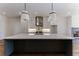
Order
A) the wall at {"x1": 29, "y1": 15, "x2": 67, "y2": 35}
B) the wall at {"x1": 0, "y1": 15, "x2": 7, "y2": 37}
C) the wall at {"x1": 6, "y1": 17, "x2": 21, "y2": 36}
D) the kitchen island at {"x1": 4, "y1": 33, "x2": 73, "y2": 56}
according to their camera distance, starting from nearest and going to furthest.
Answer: the kitchen island at {"x1": 4, "y1": 33, "x2": 73, "y2": 56}
the wall at {"x1": 0, "y1": 15, "x2": 7, "y2": 37}
the wall at {"x1": 29, "y1": 15, "x2": 67, "y2": 35}
the wall at {"x1": 6, "y1": 17, "x2": 21, "y2": 36}

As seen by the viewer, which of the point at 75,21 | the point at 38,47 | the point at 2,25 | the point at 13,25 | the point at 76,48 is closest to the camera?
the point at 38,47

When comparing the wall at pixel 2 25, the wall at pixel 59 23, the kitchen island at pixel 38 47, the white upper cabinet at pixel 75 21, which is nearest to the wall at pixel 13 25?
the wall at pixel 2 25

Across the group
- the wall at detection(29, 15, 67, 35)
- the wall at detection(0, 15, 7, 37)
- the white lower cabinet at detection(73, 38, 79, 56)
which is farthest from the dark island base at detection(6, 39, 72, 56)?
the wall at detection(29, 15, 67, 35)

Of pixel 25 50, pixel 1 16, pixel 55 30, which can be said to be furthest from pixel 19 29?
pixel 25 50

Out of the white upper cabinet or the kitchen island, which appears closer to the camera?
the kitchen island

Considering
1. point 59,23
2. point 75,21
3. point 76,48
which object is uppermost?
point 75,21

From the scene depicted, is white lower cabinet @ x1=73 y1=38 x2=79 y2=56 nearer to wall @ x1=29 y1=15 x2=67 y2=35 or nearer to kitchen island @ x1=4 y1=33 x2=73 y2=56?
kitchen island @ x1=4 y1=33 x2=73 y2=56

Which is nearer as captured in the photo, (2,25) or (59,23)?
(2,25)

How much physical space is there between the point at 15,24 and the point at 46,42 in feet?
22.2

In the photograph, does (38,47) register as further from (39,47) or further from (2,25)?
(2,25)

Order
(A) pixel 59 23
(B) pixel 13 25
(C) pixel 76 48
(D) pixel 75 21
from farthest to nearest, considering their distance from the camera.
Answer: (B) pixel 13 25, (A) pixel 59 23, (D) pixel 75 21, (C) pixel 76 48

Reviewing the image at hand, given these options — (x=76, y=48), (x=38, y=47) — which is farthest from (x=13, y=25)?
(x=38, y=47)

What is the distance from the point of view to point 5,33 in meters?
9.69

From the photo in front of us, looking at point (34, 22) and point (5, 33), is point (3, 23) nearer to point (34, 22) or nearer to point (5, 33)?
point (5, 33)
